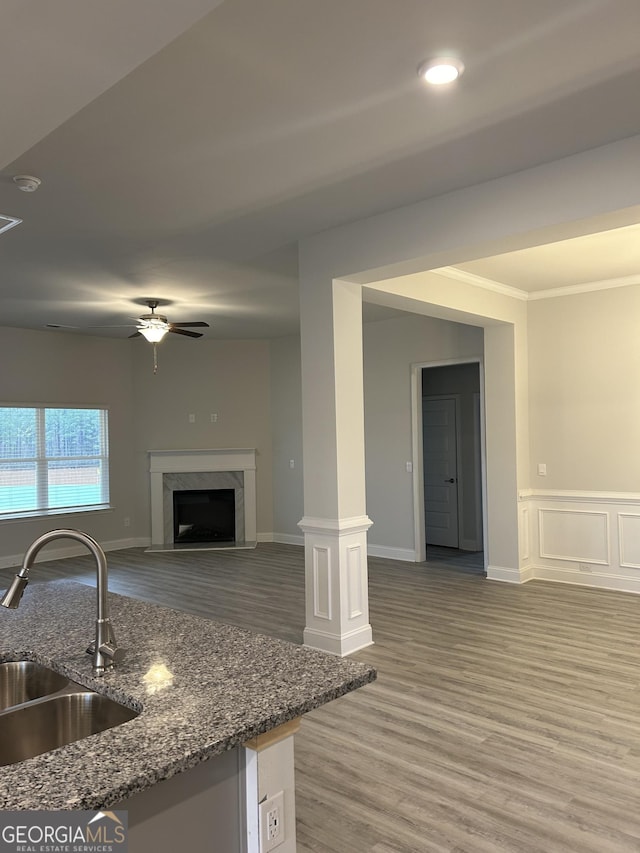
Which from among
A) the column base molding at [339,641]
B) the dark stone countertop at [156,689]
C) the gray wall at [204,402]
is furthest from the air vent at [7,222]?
the gray wall at [204,402]

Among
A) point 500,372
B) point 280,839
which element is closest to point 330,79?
point 280,839

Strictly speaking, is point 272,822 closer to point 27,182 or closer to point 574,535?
point 27,182

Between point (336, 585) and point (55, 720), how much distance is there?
2.75 meters

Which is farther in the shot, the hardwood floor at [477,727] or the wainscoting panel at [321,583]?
the wainscoting panel at [321,583]

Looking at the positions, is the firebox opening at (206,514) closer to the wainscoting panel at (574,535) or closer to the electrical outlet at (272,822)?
the wainscoting panel at (574,535)

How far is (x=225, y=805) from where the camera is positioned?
4.54 ft

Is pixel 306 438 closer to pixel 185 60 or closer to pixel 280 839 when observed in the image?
pixel 185 60

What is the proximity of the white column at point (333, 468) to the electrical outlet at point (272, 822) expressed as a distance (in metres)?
2.72

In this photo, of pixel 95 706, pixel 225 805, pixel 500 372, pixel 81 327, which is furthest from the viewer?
pixel 81 327

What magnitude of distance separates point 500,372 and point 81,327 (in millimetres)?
4730

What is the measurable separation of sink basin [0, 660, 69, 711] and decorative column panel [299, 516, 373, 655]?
8.35 feet

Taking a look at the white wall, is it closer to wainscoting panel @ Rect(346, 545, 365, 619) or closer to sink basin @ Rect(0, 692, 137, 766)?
wainscoting panel @ Rect(346, 545, 365, 619)

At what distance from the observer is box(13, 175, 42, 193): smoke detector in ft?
10.5

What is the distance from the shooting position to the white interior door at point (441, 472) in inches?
331
